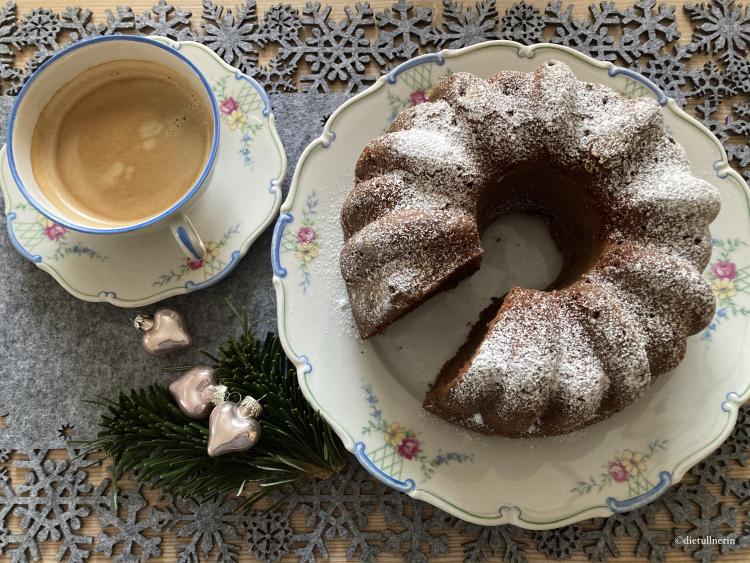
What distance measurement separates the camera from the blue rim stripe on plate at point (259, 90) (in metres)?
1.72

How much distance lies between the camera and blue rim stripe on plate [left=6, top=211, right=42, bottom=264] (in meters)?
1.67

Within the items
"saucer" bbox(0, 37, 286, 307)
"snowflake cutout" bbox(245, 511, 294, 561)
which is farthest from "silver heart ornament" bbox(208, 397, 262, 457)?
"saucer" bbox(0, 37, 286, 307)

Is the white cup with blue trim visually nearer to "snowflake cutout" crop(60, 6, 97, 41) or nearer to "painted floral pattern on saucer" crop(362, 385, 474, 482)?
"snowflake cutout" crop(60, 6, 97, 41)

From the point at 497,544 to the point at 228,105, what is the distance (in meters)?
1.42

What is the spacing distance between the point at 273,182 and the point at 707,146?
1182 millimetres

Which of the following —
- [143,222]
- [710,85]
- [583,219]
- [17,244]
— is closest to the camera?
[143,222]

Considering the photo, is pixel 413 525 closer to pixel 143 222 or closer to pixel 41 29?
pixel 143 222

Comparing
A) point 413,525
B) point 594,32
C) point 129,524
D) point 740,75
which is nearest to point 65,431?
point 129,524

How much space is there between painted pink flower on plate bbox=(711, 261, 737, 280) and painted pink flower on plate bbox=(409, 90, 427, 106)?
0.90 metres

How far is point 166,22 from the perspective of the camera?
1863mm

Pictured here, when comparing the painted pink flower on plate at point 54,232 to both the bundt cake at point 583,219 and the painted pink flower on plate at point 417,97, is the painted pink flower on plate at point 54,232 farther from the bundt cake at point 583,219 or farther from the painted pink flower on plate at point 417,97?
the painted pink flower on plate at point 417,97

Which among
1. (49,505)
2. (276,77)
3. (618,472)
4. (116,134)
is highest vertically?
(276,77)

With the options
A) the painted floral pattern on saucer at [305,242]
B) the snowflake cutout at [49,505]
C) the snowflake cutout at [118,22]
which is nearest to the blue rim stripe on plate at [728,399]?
the painted floral pattern on saucer at [305,242]

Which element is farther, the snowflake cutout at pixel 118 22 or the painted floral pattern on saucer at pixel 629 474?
the snowflake cutout at pixel 118 22
